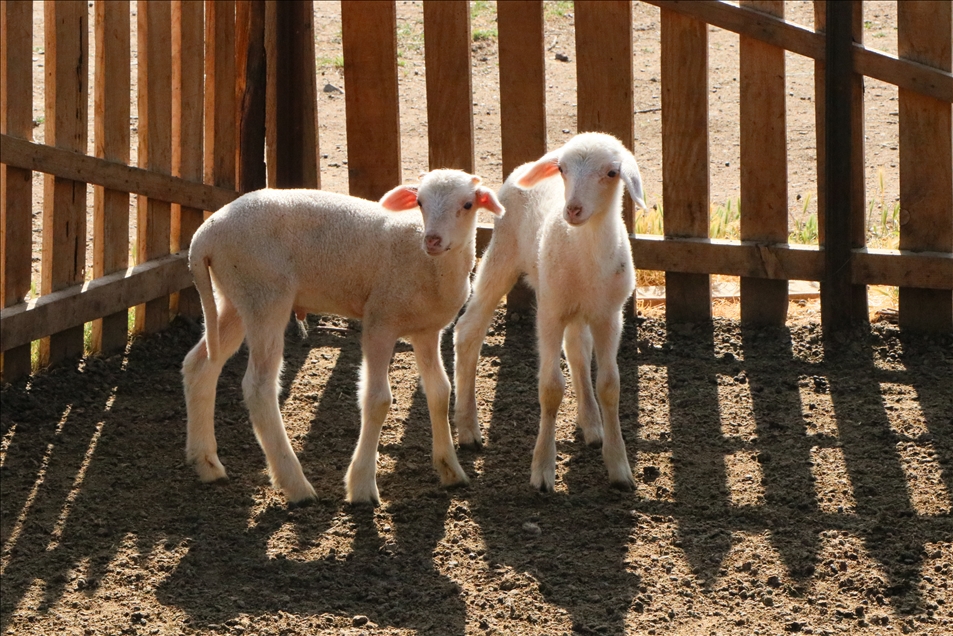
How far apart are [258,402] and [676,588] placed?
1783 mm

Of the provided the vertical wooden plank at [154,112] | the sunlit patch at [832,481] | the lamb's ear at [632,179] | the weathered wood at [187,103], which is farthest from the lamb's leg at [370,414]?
the weathered wood at [187,103]

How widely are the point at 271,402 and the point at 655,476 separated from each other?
5.33 feet

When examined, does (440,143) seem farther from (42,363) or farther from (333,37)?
(333,37)

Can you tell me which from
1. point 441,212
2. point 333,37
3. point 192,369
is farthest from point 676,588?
point 333,37

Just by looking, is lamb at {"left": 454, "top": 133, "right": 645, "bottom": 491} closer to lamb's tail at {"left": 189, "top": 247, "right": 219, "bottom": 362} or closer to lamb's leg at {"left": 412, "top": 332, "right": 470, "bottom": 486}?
lamb's leg at {"left": 412, "top": 332, "right": 470, "bottom": 486}

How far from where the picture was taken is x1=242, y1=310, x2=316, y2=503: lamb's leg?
16.3 feet

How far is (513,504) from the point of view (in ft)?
16.5

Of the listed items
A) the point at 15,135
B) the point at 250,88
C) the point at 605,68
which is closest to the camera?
the point at 15,135

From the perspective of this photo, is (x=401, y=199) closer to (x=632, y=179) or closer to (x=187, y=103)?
(x=632, y=179)

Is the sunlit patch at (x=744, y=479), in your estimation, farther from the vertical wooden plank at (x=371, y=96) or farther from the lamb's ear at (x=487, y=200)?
the vertical wooden plank at (x=371, y=96)

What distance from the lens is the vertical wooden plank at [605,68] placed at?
6734 mm

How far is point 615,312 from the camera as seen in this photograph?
17.0 feet

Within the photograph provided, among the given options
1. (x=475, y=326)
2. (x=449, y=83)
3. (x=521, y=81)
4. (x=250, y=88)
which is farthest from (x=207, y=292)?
(x=521, y=81)

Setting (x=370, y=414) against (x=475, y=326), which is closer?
(x=370, y=414)
